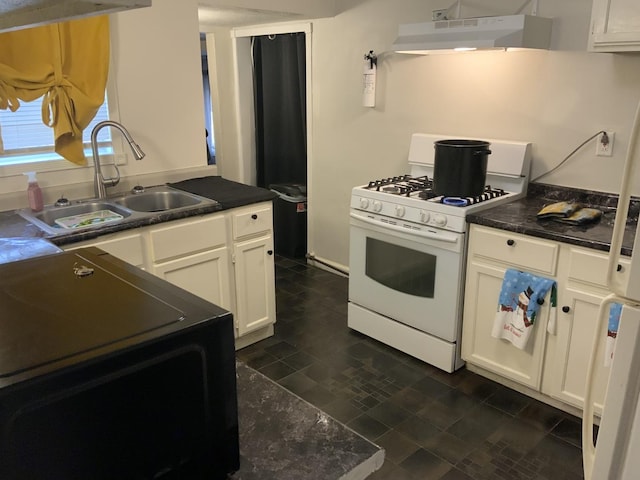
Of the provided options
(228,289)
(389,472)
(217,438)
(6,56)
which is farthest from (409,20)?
(217,438)

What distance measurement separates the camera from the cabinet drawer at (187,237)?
2590 mm

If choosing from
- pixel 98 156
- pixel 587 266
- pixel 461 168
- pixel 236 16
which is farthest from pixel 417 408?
pixel 236 16

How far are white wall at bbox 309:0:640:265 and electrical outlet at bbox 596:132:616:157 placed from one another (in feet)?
0.10

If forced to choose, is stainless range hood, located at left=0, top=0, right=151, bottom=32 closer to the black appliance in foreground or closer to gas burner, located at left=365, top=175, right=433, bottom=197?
the black appliance in foreground

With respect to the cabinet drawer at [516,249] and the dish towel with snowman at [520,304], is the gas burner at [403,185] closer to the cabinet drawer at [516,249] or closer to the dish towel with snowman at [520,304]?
the cabinet drawer at [516,249]

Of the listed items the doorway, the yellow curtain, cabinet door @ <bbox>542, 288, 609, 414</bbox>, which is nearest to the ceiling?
the doorway

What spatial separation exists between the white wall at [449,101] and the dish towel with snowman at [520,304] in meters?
0.70

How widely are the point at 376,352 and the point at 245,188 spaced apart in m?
1.20

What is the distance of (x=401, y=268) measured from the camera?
3.00m

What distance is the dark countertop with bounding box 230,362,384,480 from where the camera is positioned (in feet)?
3.07

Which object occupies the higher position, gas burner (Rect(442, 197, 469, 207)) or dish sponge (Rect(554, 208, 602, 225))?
gas burner (Rect(442, 197, 469, 207))

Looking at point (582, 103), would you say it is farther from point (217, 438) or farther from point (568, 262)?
point (217, 438)

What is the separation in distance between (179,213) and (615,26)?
6.85 feet

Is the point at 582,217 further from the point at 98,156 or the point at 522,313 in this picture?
the point at 98,156
